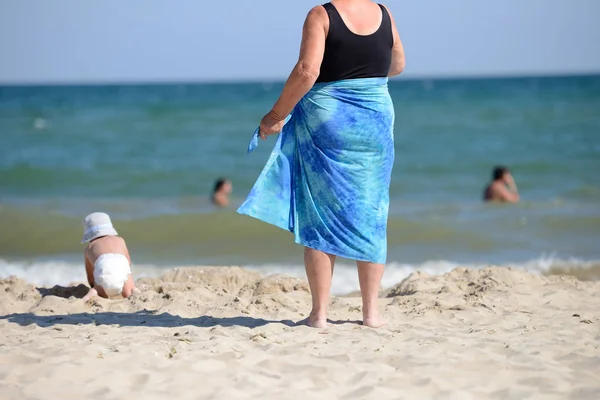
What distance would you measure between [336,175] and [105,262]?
85.5 inches

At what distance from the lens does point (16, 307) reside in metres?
5.06

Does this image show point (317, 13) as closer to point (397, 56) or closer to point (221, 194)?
point (397, 56)

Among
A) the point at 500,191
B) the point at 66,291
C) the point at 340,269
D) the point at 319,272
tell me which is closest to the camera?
the point at 319,272

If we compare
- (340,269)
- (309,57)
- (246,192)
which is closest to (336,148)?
(309,57)

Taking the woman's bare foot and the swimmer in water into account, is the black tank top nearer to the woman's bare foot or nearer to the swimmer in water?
the woman's bare foot

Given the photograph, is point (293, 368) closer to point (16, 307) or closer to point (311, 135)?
point (311, 135)

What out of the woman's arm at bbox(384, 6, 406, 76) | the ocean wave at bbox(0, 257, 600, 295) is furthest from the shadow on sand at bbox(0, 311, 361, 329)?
the ocean wave at bbox(0, 257, 600, 295)

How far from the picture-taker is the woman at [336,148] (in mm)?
3965

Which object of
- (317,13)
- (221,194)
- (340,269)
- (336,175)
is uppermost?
(317,13)

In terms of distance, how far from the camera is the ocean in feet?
26.3

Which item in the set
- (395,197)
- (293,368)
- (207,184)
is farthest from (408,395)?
(207,184)

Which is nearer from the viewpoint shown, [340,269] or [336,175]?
[336,175]

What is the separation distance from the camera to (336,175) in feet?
13.1

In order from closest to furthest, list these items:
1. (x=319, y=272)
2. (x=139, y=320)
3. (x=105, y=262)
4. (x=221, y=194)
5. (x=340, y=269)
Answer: (x=319, y=272), (x=139, y=320), (x=105, y=262), (x=340, y=269), (x=221, y=194)
